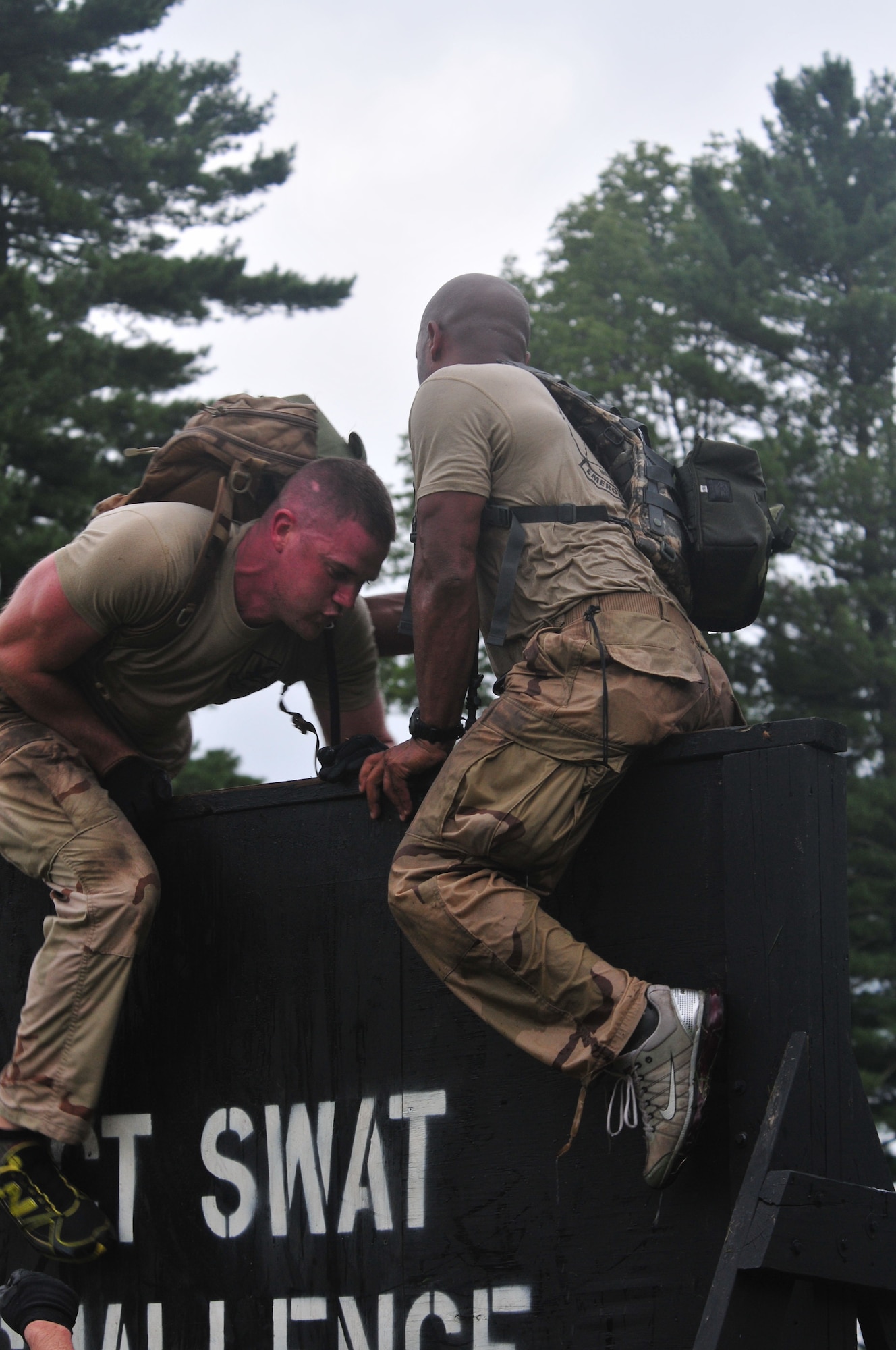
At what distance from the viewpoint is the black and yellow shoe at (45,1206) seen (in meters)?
3.96

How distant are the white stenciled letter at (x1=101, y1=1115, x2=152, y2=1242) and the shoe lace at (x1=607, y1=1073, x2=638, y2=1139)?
1.41 meters

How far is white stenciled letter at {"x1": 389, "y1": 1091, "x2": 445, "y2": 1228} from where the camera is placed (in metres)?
3.60

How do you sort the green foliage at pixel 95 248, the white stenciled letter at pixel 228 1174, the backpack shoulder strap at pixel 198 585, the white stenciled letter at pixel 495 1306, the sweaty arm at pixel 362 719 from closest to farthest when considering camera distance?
the white stenciled letter at pixel 495 1306 < the white stenciled letter at pixel 228 1174 < the backpack shoulder strap at pixel 198 585 < the sweaty arm at pixel 362 719 < the green foliage at pixel 95 248

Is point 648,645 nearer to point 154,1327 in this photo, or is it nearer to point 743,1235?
point 743,1235

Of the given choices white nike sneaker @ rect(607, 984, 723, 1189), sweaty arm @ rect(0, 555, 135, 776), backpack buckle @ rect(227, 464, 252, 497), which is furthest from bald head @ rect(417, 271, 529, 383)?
white nike sneaker @ rect(607, 984, 723, 1189)

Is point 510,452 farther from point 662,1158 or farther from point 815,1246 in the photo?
point 815,1246

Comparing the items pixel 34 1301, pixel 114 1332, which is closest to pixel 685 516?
pixel 34 1301

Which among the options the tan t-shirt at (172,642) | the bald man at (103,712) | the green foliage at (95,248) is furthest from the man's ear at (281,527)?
the green foliage at (95,248)

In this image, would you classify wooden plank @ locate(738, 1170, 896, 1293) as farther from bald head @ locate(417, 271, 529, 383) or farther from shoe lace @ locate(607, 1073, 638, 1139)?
bald head @ locate(417, 271, 529, 383)

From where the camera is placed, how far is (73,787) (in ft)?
13.7

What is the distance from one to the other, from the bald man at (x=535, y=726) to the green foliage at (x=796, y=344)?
1617 cm

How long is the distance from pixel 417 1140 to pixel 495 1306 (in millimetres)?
401

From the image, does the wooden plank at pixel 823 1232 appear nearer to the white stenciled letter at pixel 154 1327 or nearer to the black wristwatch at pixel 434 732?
the black wristwatch at pixel 434 732

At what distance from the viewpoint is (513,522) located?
357cm
